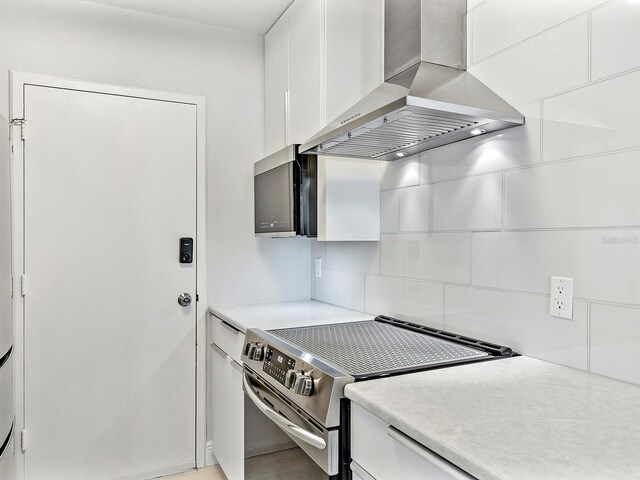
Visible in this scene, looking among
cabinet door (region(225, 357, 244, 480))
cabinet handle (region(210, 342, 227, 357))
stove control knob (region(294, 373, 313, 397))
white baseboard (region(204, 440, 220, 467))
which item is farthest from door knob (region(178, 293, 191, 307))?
stove control knob (region(294, 373, 313, 397))

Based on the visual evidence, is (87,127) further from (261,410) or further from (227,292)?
(261,410)

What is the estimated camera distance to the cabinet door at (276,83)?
2471 mm

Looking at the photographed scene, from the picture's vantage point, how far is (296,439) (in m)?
1.35

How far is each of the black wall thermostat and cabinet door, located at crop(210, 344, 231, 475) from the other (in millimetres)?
500

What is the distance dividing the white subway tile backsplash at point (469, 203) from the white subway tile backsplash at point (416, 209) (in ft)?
0.12

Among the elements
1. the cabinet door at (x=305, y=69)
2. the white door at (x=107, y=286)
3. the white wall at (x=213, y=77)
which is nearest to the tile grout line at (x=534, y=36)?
the cabinet door at (x=305, y=69)

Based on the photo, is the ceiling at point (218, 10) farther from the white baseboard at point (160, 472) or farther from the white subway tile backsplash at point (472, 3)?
the white baseboard at point (160, 472)

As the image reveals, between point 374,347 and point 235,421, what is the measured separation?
0.91 m

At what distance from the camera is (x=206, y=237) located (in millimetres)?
2625

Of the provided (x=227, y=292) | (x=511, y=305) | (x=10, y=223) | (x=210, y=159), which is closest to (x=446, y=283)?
(x=511, y=305)

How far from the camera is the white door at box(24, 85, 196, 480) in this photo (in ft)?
7.44

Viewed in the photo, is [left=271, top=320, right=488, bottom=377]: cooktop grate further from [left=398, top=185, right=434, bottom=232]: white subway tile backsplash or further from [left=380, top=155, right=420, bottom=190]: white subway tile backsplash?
[left=380, top=155, right=420, bottom=190]: white subway tile backsplash

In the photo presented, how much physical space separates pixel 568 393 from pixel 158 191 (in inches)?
84.4

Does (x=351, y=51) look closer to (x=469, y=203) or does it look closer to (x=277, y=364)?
(x=469, y=203)
